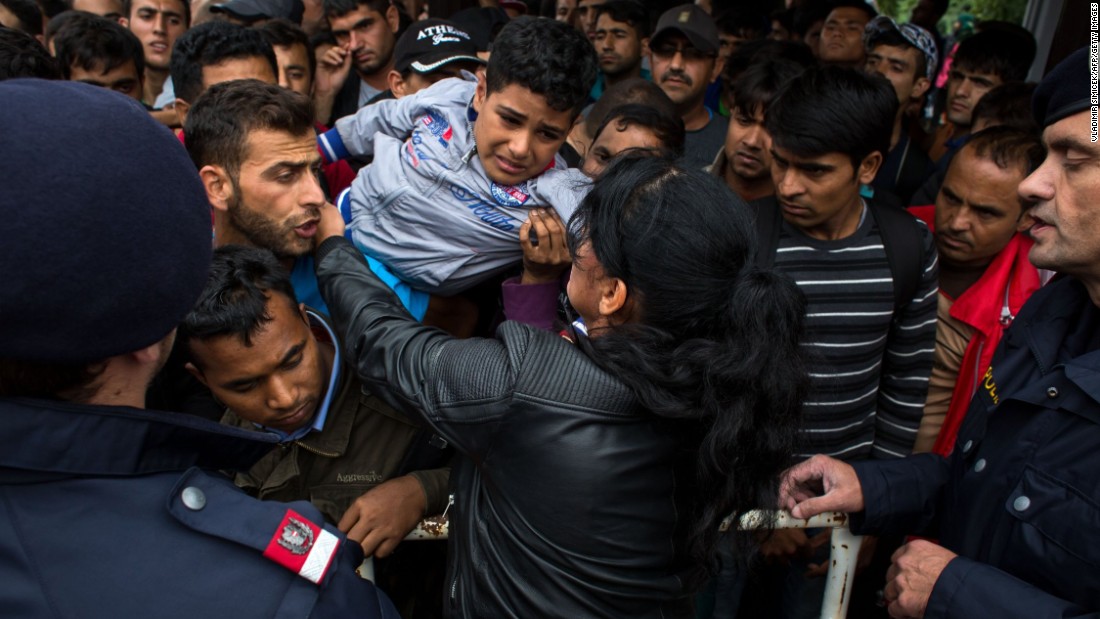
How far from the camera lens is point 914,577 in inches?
67.9

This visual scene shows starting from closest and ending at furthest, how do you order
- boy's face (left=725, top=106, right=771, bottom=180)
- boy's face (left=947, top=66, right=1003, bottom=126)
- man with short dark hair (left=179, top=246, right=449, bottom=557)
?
man with short dark hair (left=179, top=246, right=449, bottom=557) < boy's face (left=725, top=106, right=771, bottom=180) < boy's face (left=947, top=66, right=1003, bottom=126)

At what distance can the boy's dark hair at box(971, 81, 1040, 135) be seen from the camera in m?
3.59

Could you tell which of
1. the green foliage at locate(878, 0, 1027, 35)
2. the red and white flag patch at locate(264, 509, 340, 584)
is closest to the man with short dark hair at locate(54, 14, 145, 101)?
the red and white flag patch at locate(264, 509, 340, 584)

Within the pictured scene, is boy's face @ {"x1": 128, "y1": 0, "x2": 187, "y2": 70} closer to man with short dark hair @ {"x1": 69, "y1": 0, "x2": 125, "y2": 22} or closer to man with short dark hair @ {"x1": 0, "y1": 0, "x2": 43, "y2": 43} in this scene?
man with short dark hair @ {"x1": 69, "y1": 0, "x2": 125, "y2": 22}

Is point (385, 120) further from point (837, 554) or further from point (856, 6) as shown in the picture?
point (856, 6)

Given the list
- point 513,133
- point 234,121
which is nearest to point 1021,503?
point 513,133

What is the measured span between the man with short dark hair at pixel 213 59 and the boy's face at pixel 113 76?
70 centimetres

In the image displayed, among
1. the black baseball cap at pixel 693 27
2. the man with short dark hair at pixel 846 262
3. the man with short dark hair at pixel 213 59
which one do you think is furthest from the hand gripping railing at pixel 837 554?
the black baseball cap at pixel 693 27

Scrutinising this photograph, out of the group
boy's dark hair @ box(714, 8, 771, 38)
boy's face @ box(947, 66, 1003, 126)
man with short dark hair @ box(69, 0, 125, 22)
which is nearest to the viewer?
boy's face @ box(947, 66, 1003, 126)

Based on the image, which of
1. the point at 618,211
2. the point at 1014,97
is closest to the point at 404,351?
the point at 618,211

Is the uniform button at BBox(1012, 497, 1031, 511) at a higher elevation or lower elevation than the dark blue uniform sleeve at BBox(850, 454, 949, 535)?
higher

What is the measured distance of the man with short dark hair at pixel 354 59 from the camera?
4.61 meters

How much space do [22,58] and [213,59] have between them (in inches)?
27.1

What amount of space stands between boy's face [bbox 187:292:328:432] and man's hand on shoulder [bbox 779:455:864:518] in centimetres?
131
